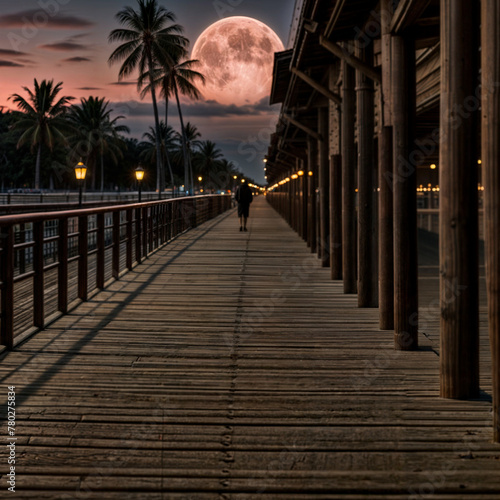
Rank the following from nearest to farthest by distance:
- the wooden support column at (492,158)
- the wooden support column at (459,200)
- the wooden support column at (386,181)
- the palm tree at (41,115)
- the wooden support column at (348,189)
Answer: the wooden support column at (492,158), the wooden support column at (459,200), the wooden support column at (386,181), the wooden support column at (348,189), the palm tree at (41,115)

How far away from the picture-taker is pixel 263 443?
3258 mm

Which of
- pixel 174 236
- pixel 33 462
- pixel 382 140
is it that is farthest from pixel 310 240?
pixel 33 462

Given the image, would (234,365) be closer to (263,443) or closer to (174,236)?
(263,443)

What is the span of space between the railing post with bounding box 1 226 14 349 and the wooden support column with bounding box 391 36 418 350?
3.01 metres

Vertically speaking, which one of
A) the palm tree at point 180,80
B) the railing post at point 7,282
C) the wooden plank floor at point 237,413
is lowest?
the wooden plank floor at point 237,413

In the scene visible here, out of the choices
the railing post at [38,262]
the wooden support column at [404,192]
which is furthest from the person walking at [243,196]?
the wooden support column at [404,192]

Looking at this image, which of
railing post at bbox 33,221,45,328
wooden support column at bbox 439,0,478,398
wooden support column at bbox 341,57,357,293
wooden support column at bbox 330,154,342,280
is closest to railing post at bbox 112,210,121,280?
wooden support column at bbox 330,154,342,280

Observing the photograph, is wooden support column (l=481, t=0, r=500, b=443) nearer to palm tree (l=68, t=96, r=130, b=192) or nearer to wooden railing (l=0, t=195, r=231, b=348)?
wooden railing (l=0, t=195, r=231, b=348)

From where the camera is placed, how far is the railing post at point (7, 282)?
16.6 feet

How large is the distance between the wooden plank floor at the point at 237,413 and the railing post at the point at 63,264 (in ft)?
0.57

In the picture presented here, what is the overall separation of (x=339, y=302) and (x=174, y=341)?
8.70 ft

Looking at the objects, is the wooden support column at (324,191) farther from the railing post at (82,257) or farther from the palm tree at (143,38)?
the palm tree at (143,38)

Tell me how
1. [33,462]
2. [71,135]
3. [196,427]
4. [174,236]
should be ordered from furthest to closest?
[71,135] → [174,236] → [196,427] → [33,462]

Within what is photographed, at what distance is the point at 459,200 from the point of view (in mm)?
3717
